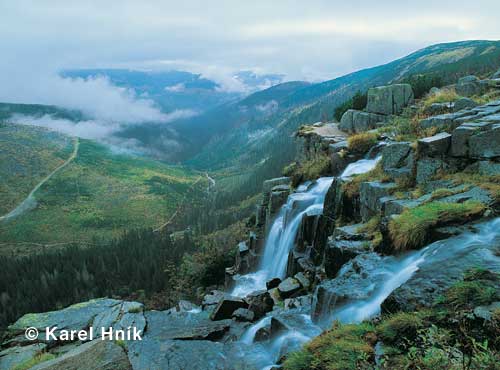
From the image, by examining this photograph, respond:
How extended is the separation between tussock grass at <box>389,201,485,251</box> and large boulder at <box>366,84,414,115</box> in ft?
117

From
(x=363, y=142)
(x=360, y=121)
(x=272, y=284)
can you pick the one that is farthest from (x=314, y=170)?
(x=360, y=121)

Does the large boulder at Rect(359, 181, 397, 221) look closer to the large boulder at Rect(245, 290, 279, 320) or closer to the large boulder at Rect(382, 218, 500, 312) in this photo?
the large boulder at Rect(382, 218, 500, 312)

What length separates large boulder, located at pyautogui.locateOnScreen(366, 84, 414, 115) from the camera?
152ft

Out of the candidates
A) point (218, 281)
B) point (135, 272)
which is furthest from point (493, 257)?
point (135, 272)

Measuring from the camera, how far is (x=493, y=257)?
10.5 meters

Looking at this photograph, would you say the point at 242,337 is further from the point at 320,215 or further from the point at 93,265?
the point at 93,265

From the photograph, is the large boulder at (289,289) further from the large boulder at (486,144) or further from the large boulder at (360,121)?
the large boulder at (360,121)

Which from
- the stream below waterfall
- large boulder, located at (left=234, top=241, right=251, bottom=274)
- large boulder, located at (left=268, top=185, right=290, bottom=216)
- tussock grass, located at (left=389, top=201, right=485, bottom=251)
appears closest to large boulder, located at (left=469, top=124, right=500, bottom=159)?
tussock grass, located at (left=389, top=201, right=485, bottom=251)

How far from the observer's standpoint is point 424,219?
13.8m

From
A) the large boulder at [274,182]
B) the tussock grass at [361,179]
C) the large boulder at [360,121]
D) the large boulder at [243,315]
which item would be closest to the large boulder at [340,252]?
the tussock grass at [361,179]

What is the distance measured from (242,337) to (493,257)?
15.1 m

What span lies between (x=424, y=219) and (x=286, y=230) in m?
19.7

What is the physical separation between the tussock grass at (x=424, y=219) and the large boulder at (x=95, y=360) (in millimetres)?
11005

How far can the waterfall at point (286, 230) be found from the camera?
30322 mm
